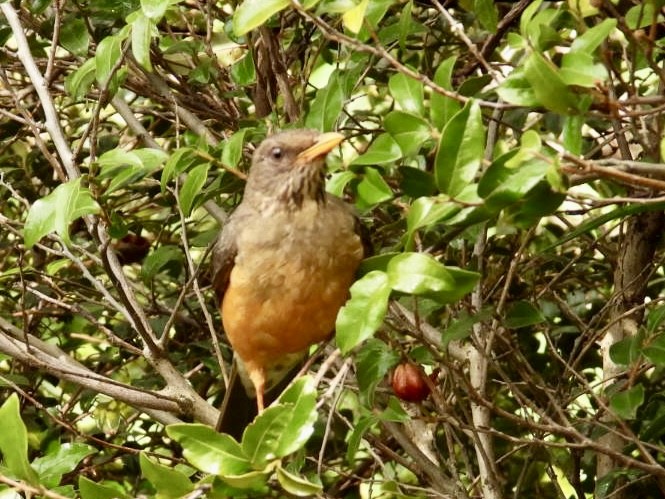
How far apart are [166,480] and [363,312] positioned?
0.62 meters

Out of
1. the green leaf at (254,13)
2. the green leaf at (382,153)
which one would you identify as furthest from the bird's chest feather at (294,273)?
the green leaf at (254,13)

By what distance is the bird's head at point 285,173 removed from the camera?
3.68 m

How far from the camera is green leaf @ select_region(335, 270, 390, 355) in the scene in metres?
2.46

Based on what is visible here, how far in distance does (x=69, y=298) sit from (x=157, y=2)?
144 cm

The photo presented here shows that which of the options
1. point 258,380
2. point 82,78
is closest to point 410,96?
point 82,78

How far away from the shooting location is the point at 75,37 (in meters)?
4.02

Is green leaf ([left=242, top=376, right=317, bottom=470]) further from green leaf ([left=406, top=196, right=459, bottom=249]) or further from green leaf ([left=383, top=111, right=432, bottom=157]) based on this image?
green leaf ([left=383, top=111, right=432, bottom=157])

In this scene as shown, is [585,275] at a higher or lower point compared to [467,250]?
lower

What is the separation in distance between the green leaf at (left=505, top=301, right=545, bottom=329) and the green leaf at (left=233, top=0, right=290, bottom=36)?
1.19 m

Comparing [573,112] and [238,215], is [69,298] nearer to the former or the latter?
[238,215]

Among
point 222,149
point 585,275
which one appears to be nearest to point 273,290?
point 222,149

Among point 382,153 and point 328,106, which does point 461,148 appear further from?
point 328,106

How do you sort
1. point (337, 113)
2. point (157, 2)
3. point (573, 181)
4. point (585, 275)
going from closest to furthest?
1. point (573, 181)
2. point (157, 2)
3. point (337, 113)
4. point (585, 275)

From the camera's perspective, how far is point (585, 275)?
4.66 meters
